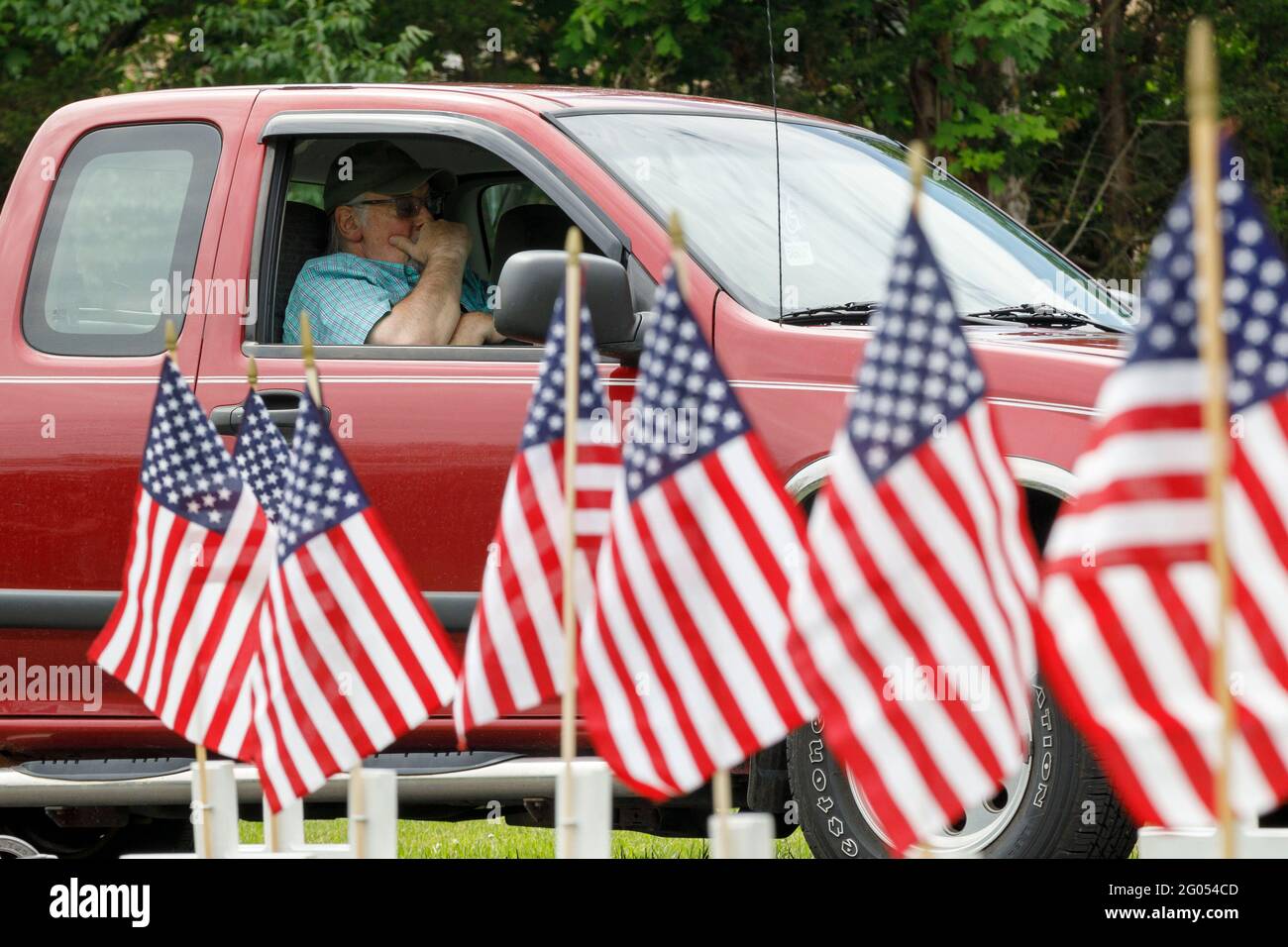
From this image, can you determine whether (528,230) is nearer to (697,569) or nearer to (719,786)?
(697,569)

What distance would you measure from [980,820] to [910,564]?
1.77 meters

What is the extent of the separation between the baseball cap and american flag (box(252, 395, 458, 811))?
6.59ft

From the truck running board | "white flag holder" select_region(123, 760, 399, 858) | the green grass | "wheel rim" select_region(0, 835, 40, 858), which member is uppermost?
"white flag holder" select_region(123, 760, 399, 858)

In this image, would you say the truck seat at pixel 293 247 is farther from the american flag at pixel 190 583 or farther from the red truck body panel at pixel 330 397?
the american flag at pixel 190 583

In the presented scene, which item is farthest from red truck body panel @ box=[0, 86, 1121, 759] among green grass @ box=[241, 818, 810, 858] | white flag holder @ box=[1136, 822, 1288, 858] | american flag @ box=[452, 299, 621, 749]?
white flag holder @ box=[1136, 822, 1288, 858]

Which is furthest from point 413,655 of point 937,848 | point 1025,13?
point 1025,13

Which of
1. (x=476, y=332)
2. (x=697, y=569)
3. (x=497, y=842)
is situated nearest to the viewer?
(x=697, y=569)

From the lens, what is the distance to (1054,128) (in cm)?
1652

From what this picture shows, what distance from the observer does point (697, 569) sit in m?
3.41

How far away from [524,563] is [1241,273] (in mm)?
1529

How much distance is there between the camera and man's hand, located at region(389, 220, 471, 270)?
5.92 m

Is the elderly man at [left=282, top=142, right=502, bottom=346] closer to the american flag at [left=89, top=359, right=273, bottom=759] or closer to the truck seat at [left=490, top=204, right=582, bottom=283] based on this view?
the truck seat at [left=490, top=204, right=582, bottom=283]

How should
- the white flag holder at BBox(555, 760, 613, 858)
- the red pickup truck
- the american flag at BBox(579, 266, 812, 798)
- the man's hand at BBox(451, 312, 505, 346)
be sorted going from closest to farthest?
the american flag at BBox(579, 266, 812, 798)
the white flag holder at BBox(555, 760, 613, 858)
the red pickup truck
the man's hand at BBox(451, 312, 505, 346)

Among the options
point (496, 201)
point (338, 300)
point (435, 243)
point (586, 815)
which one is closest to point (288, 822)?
point (586, 815)
